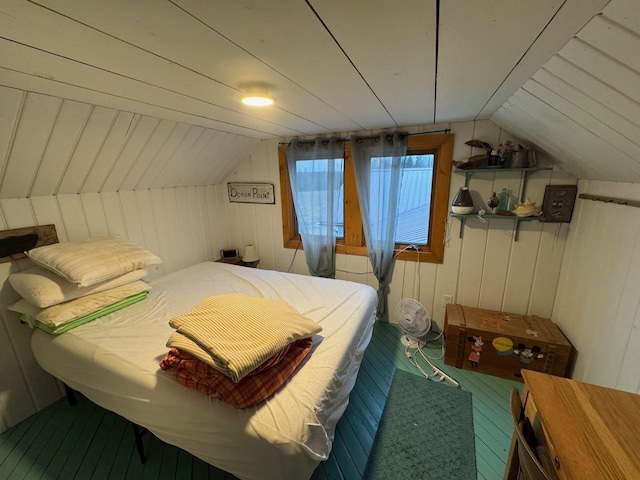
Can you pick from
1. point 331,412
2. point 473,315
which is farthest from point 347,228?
point 331,412

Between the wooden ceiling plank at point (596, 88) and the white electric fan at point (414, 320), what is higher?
the wooden ceiling plank at point (596, 88)

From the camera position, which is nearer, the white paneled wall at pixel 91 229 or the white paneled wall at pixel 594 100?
the white paneled wall at pixel 594 100

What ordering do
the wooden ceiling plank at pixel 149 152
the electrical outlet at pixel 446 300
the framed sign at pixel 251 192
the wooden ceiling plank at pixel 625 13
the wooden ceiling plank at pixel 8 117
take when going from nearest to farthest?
the wooden ceiling plank at pixel 625 13 → the wooden ceiling plank at pixel 8 117 → the wooden ceiling plank at pixel 149 152 → the electrical outlet at pixel 446 300 → the framed sign at pixel 251 192

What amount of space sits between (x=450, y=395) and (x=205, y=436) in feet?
5.67

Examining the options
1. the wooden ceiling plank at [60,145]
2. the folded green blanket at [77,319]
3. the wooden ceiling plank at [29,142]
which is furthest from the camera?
the folded green blanket at [77,319]

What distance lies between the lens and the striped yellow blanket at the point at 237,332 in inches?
44.0

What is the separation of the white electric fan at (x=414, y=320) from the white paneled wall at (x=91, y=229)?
7.79ft

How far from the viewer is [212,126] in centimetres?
224

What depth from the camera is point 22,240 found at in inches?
67.9

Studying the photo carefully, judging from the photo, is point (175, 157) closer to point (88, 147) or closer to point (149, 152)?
point (149, 152)

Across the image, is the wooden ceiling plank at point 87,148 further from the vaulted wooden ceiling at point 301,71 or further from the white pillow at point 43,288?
the white pillow at point 43,288

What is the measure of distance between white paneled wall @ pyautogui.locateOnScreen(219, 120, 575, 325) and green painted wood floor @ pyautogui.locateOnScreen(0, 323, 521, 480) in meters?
0.76

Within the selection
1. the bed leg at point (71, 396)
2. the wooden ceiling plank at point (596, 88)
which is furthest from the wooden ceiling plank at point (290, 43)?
the bed leg at point (71, 396)

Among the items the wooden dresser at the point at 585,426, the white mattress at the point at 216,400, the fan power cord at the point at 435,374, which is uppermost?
the wooden dresser at the point at 585,426
